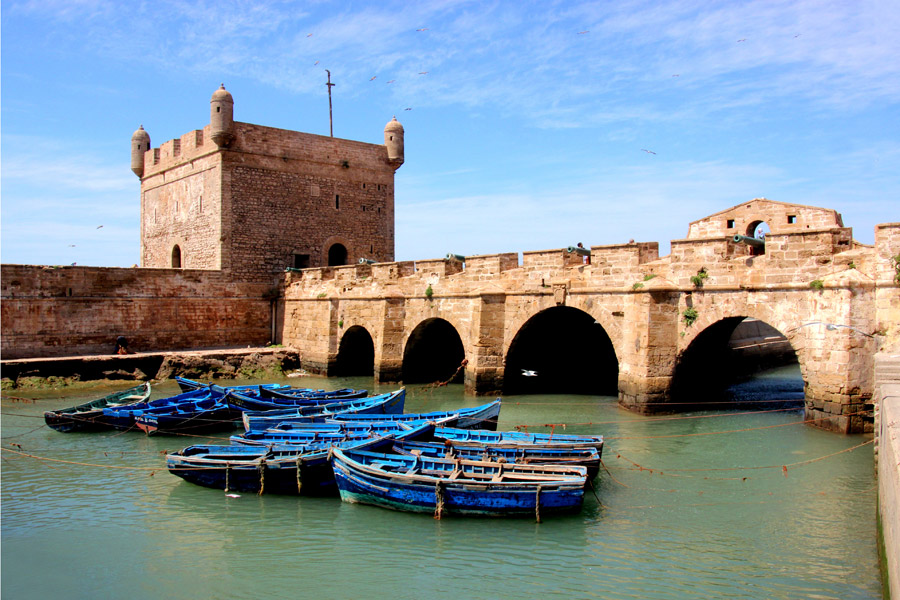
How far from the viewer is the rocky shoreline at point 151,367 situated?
20.8 m

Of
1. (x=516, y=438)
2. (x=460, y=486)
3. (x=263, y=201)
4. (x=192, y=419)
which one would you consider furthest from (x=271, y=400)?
(x=263, y=201)

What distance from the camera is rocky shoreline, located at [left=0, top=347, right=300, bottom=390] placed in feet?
68.4

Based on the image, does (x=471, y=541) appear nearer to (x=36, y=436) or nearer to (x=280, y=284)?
(x=36, y=436)

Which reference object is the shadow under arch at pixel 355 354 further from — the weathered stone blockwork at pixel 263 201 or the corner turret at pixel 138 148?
the corner turret at pixel 138 148

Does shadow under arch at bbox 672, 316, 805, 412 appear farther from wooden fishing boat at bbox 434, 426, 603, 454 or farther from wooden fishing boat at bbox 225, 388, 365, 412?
wooden fishing boat at bbox 225, 388, 365, 412

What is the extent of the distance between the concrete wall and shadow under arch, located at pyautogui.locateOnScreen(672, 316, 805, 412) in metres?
16.6

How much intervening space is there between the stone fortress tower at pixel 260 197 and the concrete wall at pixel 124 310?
1.30 metres

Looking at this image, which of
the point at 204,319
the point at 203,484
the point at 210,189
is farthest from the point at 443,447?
the point at 210,189

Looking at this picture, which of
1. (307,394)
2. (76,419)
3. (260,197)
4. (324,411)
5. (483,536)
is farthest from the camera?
(260,197)

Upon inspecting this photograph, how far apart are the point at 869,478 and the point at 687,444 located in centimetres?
319

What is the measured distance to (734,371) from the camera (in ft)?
84.4

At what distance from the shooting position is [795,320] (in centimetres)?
1386

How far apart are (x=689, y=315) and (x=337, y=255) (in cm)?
1838

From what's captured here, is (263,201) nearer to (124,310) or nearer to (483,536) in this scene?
(124,310)
